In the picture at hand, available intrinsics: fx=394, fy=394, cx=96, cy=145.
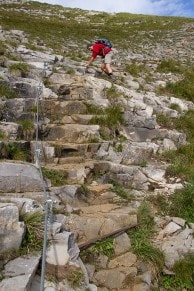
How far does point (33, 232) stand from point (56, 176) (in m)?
2.45

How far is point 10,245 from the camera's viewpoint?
6238 millimetres

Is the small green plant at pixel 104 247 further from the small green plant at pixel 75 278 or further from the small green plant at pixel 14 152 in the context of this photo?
the small green plant at pixel 14 152

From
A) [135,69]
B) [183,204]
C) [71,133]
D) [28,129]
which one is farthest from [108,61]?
[183,204]

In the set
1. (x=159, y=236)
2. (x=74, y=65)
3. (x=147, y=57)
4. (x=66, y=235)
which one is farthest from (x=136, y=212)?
(x=147, y=57)

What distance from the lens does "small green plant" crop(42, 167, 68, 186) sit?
8.79 meters

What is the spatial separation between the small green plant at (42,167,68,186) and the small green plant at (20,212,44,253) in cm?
194

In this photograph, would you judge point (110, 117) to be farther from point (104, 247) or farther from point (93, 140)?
point (104, 247)

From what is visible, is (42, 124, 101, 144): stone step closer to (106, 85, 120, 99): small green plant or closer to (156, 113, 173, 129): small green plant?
(106, 85, 120, 99): small green plant

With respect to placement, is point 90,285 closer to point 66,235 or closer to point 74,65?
point 66,235

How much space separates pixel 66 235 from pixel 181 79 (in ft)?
40.4

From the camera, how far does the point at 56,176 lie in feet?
29.2

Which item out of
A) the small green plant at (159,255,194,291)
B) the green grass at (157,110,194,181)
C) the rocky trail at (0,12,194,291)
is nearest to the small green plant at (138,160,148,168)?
the rocky trail at (0,12,194,291)

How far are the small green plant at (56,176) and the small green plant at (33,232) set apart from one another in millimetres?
1944

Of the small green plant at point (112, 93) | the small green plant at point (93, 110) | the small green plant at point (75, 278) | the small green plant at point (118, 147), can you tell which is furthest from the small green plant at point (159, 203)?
the small green plant at point (112, 93)
